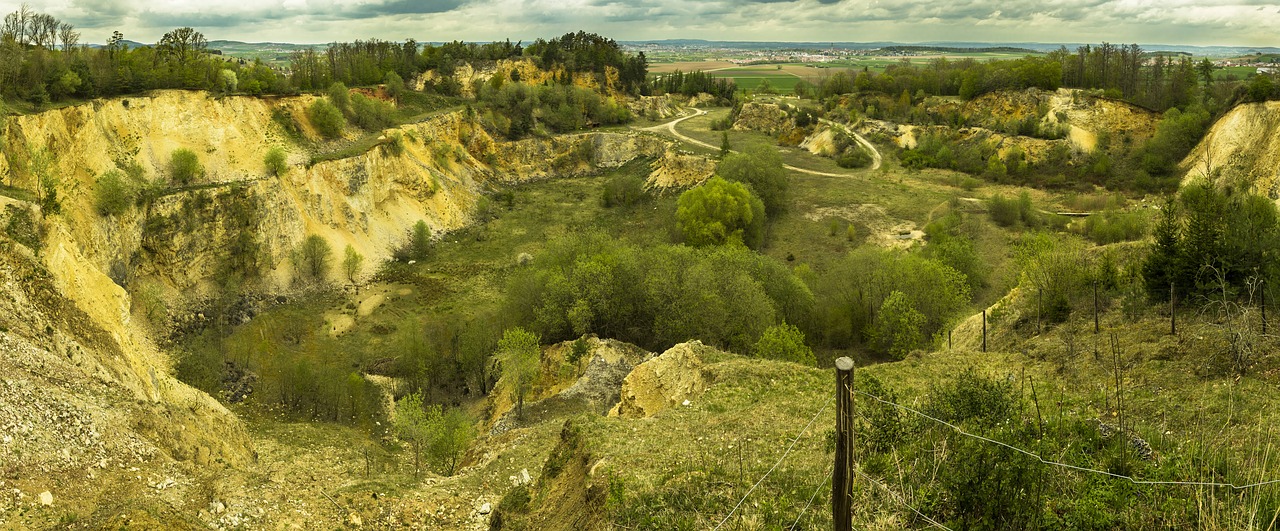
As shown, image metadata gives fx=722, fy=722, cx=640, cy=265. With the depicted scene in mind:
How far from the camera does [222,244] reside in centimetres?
3647

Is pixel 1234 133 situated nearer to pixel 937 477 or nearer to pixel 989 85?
pixel 989 85

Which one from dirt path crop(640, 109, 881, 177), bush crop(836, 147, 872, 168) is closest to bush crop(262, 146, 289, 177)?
dirt path crop(640, 109, 881, 177)

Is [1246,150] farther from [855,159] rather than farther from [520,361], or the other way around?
[520,361]

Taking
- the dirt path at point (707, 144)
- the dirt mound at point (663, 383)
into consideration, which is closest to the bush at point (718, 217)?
the dirt path at point (707, 144)

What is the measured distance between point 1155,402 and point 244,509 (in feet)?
56.5

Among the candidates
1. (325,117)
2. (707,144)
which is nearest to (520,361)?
(325,117)

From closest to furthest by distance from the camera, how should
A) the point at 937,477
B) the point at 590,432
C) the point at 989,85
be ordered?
the point at 937,477 → the point at 590,432 → the point at 989,85

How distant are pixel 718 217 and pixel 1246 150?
115 feet

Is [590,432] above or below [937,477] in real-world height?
below

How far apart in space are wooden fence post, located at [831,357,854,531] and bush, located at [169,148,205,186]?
40.4m

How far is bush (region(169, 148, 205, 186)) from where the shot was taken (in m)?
37.3

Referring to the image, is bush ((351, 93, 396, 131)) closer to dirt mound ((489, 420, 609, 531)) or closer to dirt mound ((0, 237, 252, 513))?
dirt mound ((0, 237, 252, 513))

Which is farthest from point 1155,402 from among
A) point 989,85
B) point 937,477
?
point 989,85

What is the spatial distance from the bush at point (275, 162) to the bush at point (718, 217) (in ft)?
76.2
